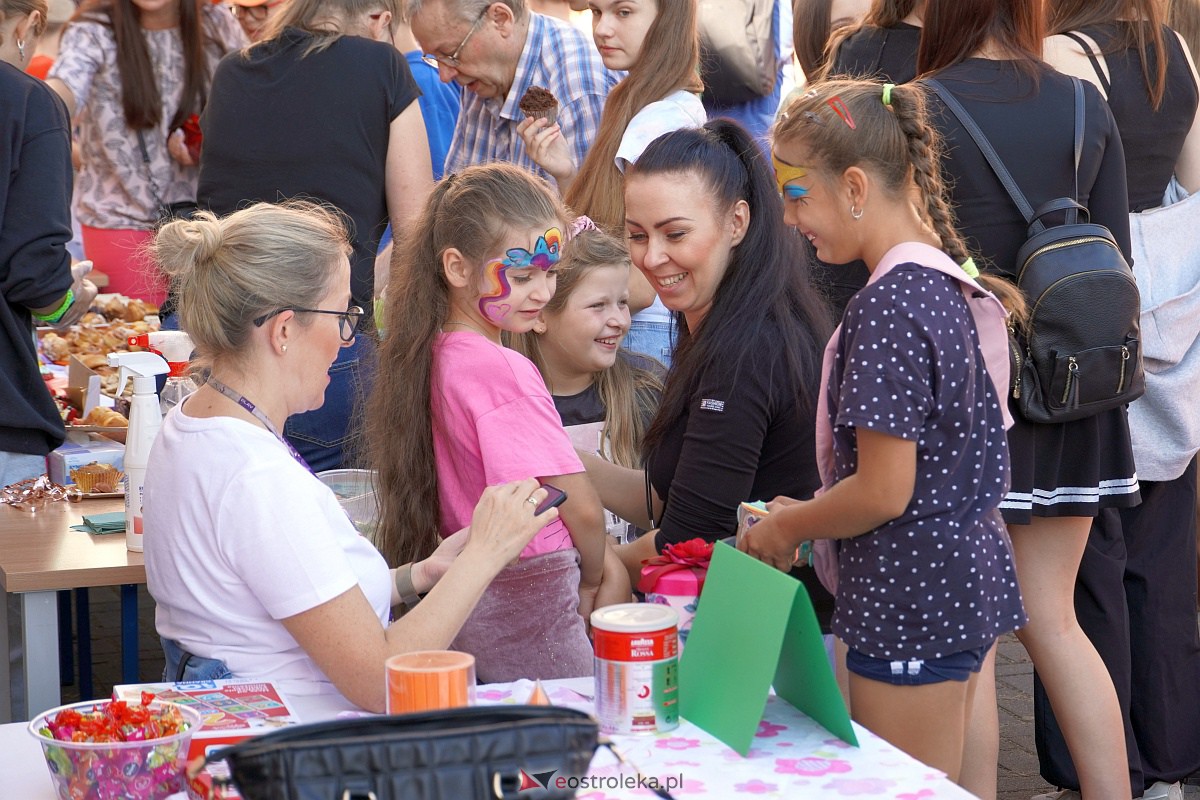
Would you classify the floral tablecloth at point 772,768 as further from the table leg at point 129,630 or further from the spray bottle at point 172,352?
the spray bottle at point 172,352

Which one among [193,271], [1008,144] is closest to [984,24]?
[1008,144]

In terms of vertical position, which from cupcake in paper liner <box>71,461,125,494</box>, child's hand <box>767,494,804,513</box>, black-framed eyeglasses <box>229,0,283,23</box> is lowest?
cupcake in paper liner <box>71,461,125,494</box>

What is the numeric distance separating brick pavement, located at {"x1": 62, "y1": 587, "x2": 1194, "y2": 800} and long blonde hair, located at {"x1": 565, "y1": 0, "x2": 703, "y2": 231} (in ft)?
6.23

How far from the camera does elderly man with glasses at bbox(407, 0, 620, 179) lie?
3969 mm

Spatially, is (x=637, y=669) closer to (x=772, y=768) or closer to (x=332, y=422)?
(x=772, y=768)

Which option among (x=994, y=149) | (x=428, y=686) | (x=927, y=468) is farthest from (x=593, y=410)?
(x=428, y=686)

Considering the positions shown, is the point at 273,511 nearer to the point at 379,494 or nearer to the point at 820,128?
the point at 379,494

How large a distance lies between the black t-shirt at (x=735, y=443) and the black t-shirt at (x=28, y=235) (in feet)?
5.84

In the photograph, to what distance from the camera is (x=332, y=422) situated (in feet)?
11.5

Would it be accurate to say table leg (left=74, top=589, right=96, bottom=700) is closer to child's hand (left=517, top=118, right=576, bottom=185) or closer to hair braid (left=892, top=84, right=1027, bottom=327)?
child's hand (left=517, top=118, right=576, bottom=185)

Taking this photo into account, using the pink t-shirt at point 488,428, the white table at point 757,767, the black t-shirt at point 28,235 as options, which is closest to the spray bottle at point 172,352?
the black t-shirt at point 28,235

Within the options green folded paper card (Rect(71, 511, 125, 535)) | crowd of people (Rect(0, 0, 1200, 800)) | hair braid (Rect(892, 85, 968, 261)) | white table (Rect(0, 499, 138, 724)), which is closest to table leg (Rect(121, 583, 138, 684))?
white table (Rect(0, 499, 138, 724))

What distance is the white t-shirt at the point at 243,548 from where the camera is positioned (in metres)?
1.87

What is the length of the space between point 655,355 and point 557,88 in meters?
0.89
